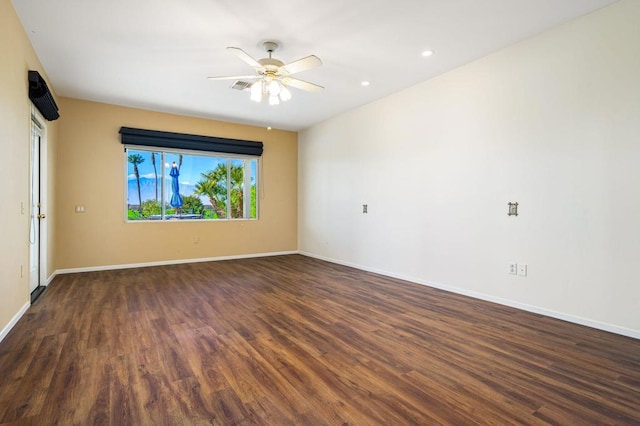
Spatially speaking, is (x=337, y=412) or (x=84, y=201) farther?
(x=84, y=201)

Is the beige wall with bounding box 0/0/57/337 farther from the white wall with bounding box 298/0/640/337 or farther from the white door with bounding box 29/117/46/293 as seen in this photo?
the white wall with bounding box 298/0/640/337

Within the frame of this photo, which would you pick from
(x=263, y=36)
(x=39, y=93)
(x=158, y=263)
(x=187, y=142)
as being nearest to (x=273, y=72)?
(x=263, y=36)

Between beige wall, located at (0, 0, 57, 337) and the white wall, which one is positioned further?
the white wall

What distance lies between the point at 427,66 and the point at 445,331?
124 inches

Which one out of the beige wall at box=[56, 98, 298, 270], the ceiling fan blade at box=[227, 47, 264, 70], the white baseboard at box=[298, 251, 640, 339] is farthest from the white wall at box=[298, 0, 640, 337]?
the beige wall at box=[56, 98, 298, 270]

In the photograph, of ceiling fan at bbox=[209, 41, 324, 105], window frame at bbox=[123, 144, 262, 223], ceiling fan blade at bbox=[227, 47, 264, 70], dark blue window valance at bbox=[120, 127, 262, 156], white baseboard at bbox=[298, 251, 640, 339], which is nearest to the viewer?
white baseboard at bbox=[298, 251, 640, 339]

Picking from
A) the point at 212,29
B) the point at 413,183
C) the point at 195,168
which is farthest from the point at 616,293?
the point at 195,168

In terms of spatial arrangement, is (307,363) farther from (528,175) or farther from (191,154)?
(191,154)

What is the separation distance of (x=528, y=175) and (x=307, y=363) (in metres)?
2.96

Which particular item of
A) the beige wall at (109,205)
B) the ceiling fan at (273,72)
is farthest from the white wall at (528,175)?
the beige wall at (109,205)

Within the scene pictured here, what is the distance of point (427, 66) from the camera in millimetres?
4059

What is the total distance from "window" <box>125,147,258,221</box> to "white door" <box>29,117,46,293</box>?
1470 millimetres

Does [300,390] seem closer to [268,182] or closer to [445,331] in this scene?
[445,331]

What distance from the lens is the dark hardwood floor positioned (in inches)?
69.5
